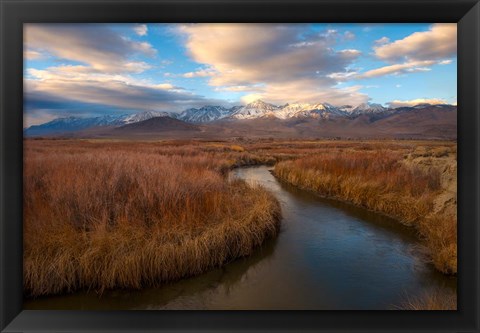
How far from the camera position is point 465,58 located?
8.54 feet

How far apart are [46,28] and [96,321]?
114 inches

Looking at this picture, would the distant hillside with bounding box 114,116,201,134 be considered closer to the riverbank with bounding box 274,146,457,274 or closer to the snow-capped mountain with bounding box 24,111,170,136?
the snow-capped mountain with bounding box 24,111,170,136

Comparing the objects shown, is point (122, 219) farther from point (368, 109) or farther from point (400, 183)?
point (400, 183)

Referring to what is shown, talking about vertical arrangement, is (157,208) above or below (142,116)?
below

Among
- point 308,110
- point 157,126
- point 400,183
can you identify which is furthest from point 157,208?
point 400,183

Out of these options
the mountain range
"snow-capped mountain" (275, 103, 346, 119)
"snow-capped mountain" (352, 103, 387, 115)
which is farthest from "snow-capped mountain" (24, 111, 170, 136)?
"snow-capped mountain" (352, 103, 387, 115)

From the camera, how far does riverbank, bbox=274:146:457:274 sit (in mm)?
3695

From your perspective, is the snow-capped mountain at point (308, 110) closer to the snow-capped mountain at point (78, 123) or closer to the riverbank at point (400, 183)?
the riverbank at point (400, 183)
